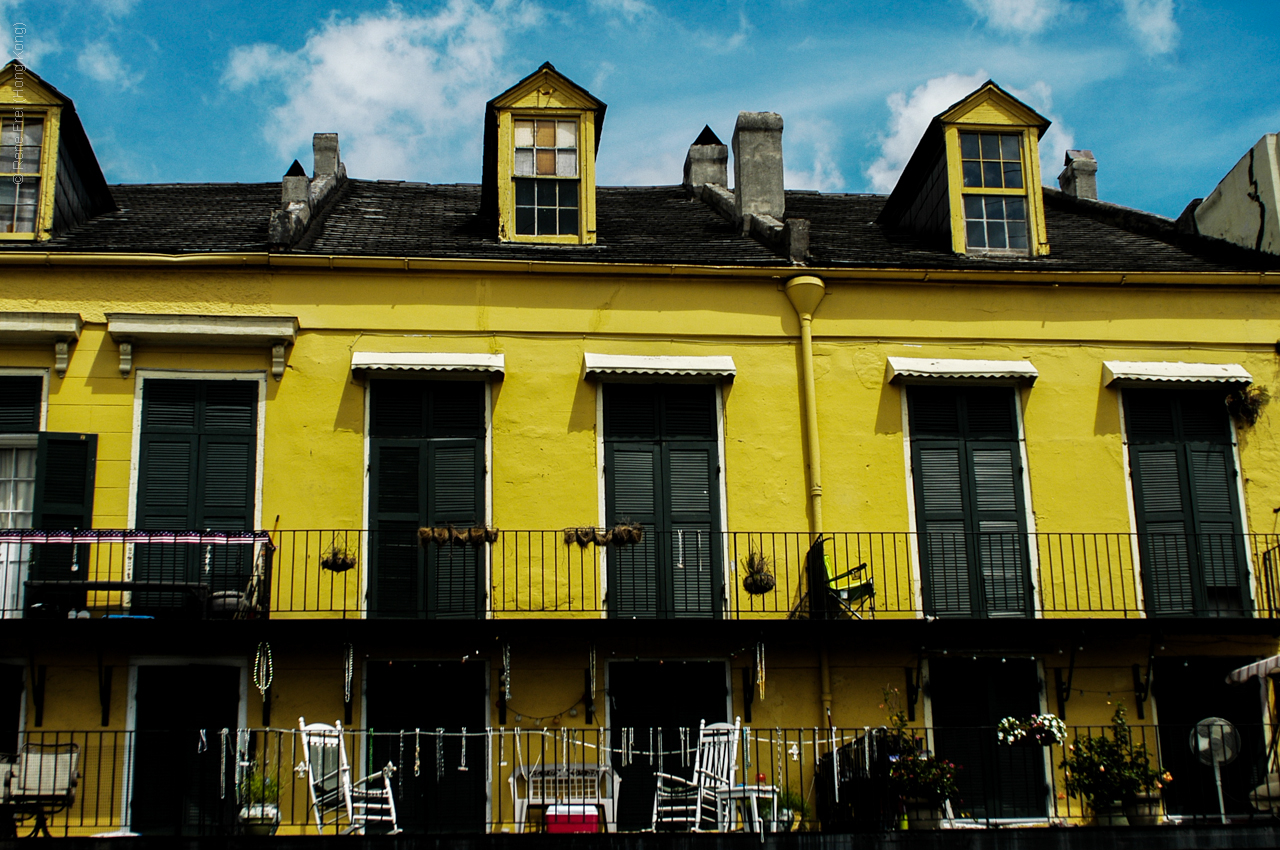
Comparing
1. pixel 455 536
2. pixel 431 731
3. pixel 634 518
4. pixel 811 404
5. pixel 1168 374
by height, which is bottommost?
pixel 431 731

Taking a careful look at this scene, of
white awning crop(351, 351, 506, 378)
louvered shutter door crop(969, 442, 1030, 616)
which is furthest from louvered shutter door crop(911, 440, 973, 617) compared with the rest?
white awning crop(351, 351, 506, 378)

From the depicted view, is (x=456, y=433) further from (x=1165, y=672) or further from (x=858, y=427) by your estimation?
(x=1165, y=672)

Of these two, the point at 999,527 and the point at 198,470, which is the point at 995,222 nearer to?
the point at 999,527

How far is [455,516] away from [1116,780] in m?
6.84

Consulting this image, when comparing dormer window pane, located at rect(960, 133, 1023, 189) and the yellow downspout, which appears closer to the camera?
the yellow downspout

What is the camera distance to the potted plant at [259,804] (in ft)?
41.6

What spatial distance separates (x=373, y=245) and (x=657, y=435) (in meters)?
3.90

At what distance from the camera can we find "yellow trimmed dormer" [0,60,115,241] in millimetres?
16172

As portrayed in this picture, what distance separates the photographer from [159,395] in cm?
1505

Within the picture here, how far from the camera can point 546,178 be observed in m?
17.0

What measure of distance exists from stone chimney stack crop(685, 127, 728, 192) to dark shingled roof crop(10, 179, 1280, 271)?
0.43 meters

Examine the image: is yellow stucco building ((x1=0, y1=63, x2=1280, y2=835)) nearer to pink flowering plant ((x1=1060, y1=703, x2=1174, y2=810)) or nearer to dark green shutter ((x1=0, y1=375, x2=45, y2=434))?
dark green shutter ((x1=0, y1=375, x2=45, y2=434))

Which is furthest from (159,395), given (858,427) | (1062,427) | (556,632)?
(1062,427)

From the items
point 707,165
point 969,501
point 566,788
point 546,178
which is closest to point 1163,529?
point 969,501
